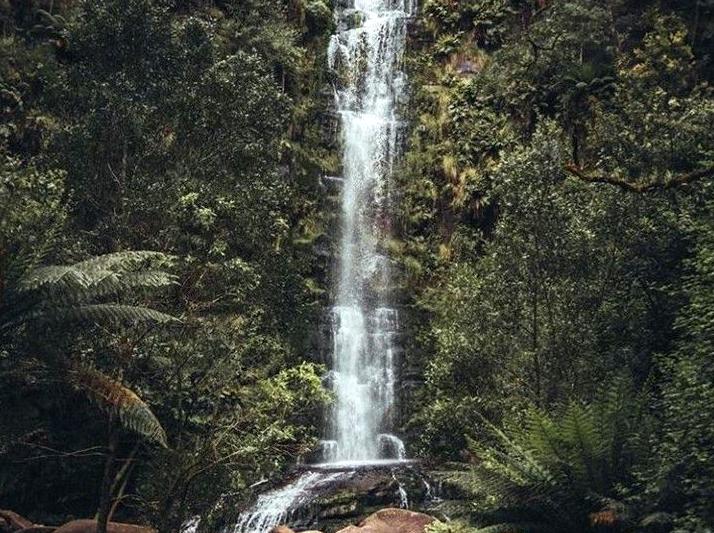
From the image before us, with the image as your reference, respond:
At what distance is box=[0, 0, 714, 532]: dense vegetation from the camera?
7152mm

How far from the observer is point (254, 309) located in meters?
11.0

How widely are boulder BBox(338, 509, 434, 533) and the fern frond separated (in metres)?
5.28

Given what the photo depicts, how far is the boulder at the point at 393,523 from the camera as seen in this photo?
11.7 meters

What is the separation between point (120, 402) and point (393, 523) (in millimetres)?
6473

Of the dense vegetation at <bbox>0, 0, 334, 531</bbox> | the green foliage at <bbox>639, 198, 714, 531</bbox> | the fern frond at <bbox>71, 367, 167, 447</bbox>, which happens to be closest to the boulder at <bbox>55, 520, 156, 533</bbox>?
the dense vegetation at <bbox>0, 0, 334, 531</bbox>

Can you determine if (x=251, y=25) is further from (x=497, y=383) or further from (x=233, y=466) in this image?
(x=233, y=466)

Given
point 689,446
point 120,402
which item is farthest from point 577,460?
point 120,402

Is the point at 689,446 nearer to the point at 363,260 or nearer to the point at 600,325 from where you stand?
the point at 600,325

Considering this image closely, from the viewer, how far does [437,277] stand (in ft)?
71.4

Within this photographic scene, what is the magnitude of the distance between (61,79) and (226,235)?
374 centimetres

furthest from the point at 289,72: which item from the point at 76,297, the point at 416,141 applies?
the point at 76,297

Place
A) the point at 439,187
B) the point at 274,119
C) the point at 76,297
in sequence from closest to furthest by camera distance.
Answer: the point at 76,297
the point at 274,119
the point at 439,187

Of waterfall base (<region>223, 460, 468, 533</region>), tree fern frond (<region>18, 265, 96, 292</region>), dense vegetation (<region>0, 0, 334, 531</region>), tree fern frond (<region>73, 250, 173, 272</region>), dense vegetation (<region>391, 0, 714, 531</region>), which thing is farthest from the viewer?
waterfall base (<region>223, 460, 468, 533</region>)

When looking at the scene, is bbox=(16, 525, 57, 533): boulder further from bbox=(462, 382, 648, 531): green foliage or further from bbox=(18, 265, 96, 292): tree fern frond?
bbox=(462, 382, 648, 531): green foliage
